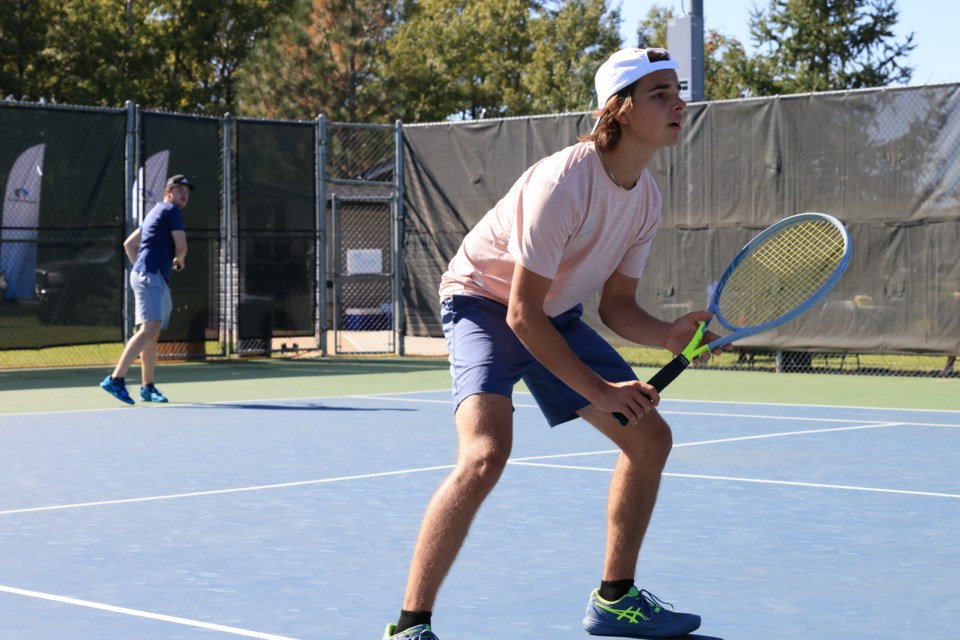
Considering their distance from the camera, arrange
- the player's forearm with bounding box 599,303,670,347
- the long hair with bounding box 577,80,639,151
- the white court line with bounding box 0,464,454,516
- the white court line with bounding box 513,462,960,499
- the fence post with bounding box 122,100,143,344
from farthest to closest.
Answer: the fence post with bounding box 122,100,143,344 → the white court line with bounding box 513,462,960,499 → the white court line with bounding box 0,464,454,516 → the player's forearm with bounding box 599,303,670,347 → the long hair with bounding box 577,80,639,151

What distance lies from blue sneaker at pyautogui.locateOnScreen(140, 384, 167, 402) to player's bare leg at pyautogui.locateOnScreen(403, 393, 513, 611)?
7762 millimetres

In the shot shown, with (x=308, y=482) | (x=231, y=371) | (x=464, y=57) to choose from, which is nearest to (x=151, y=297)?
(x=231, y=371)

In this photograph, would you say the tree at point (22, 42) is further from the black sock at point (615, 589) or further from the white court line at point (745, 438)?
the black sock at point (615, 589)

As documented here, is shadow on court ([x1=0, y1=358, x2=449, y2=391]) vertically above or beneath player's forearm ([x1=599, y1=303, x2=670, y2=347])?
beneath

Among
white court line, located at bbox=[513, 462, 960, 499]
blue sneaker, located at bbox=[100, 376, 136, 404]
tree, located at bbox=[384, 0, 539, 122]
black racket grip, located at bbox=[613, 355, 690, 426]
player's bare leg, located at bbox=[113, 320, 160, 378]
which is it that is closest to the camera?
black racket grip, located at bbox=[613, 355, 690, 426]

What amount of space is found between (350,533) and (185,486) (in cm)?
154

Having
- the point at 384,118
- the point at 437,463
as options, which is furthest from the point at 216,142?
the point at 384,118

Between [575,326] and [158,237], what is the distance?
7.56 metres

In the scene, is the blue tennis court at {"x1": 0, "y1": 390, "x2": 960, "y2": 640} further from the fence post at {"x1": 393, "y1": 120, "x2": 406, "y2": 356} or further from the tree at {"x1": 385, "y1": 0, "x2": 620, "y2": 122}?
the tree at {"x1": 385, "y1": 0, "x2": 620, "y2": 122}

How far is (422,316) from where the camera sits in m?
16.8

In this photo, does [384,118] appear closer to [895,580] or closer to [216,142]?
[216,142]

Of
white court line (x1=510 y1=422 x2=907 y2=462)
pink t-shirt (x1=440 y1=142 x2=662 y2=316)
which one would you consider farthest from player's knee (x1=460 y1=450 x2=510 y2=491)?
white court line (x1=510 y1=422 x2=907 y2=462)

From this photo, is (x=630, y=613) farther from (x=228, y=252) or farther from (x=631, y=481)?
(x=228, y=252)

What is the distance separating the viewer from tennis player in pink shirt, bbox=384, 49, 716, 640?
3.69 meters
